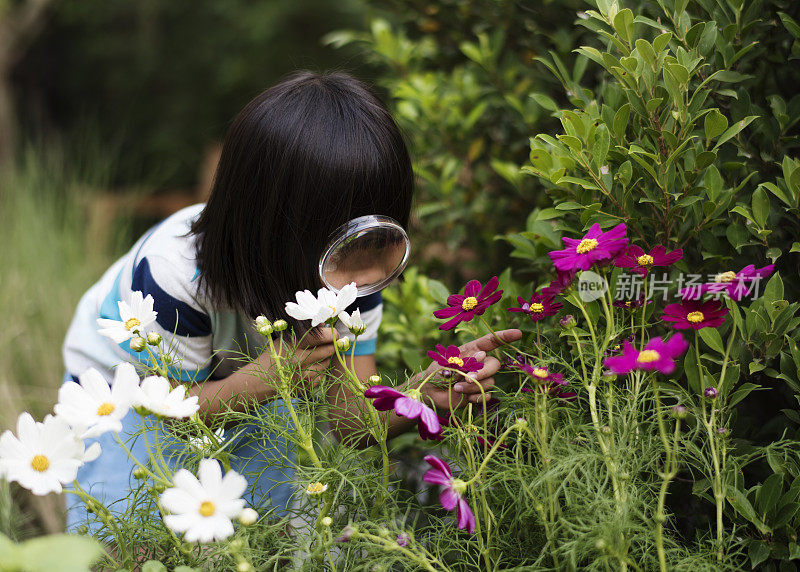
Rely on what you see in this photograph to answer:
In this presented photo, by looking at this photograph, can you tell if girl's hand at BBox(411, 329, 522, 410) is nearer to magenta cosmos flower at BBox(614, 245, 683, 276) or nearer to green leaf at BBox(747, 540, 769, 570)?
magenta cosmos flower at BBox(614, 245, 683, 276)

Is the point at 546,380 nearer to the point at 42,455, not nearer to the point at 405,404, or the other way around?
the point at 405,404

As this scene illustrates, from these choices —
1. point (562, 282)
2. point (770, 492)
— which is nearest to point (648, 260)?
point (562, 282)

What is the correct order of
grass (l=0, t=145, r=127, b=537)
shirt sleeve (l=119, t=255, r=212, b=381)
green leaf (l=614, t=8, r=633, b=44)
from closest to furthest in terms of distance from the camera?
green leaf (l=614, t=8, r=633, b=44) < shirt sleeve (l=119, t=255, r=212, b=381) < grass (l=0, t=145, r=127, b=537)

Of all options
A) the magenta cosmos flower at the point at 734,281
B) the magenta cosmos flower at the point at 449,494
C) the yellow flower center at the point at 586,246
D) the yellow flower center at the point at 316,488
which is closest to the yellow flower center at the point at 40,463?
the yellow flower center at the point at 316,488

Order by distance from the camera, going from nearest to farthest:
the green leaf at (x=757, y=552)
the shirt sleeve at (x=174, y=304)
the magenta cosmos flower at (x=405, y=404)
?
the magenta cosmos flower at (x=405, y=404), the green leaf at (x=757, y=552), the shirt sleeve at (x=174, y=304)

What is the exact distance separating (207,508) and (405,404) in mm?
223

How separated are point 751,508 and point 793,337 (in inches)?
10.0

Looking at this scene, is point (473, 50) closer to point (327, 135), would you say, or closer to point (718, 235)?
point (327, 135)

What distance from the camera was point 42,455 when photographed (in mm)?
721

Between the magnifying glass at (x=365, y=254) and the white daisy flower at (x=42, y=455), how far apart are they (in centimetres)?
45

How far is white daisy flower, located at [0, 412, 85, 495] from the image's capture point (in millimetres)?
695

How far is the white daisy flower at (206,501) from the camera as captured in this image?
63 centimetres

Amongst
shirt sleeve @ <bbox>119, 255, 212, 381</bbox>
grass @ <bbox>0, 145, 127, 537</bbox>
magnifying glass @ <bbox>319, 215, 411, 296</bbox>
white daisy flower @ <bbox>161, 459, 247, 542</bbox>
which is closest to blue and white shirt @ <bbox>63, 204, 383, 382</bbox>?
shirt sleeve @ <bbox>119, 255, 212, 381</bbox>

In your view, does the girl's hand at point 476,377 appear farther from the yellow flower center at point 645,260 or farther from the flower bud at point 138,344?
the flower bud at point 138,344
